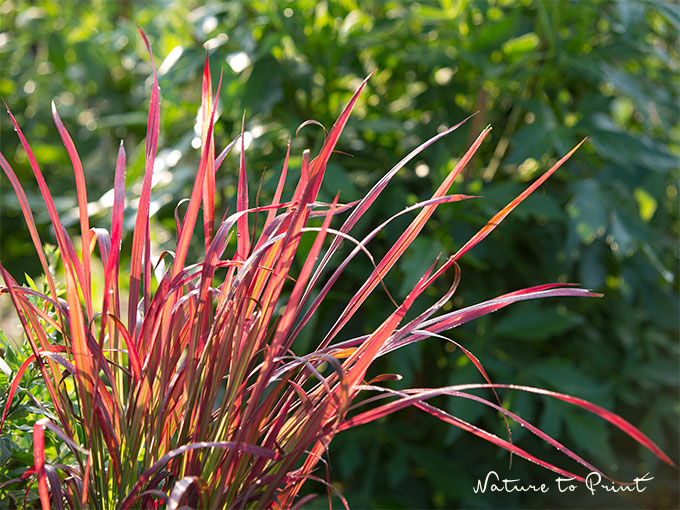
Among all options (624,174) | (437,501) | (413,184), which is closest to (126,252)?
(413,184)

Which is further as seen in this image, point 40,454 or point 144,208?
point 144,208

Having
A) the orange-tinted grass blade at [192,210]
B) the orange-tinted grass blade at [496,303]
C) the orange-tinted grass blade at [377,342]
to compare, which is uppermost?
the orange-tinted grass blade at [192,210]

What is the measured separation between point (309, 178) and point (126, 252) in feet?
3.34

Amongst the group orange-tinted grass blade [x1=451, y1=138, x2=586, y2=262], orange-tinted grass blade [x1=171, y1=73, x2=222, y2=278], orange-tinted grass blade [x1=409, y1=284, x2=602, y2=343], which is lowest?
orange-tinted grass blade [x1=409, y1=284, x2=602, y2=343]

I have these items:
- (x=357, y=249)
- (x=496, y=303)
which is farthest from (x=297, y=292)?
(x=496, y=303)

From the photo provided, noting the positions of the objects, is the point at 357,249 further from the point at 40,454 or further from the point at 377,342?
the point at 40,454

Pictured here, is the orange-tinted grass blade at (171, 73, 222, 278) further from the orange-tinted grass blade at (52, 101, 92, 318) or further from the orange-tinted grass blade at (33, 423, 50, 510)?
the orange-tinted grass blade at (33, 423, 50, 510)

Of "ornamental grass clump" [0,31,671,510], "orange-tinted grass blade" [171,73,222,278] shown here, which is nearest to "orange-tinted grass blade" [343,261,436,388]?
"ornamental grass clump" [0,31,671,510]

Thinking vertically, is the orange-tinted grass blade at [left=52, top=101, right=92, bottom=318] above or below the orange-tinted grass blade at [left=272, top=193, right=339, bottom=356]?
above

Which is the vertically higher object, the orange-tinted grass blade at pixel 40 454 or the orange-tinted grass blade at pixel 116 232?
the orange-tinted grass blade at pixel 116 232

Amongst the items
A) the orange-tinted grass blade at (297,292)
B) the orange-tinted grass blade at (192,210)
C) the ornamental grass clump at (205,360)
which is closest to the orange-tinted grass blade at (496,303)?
the ornamental grass clump at (205,360)

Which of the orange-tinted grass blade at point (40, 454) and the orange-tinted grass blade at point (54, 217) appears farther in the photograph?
the orange-tinted grass blade at point (54, 217)

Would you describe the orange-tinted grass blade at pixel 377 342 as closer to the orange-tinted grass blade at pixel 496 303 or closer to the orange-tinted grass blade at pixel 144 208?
the orange-tinted grass blade at pixel 496 303

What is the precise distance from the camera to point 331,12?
51.1 inches
